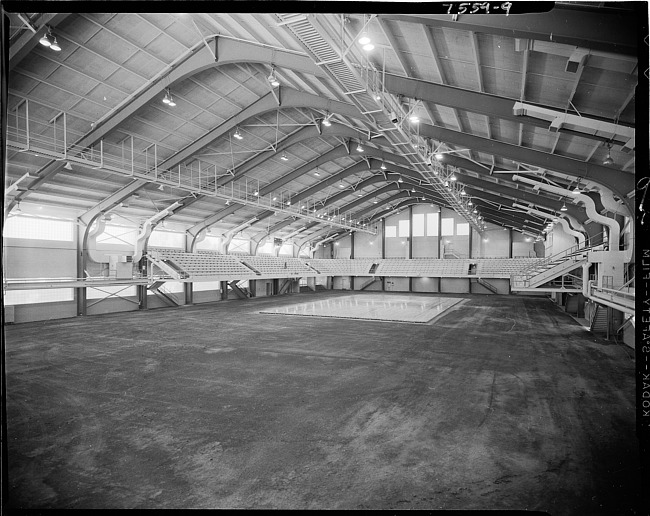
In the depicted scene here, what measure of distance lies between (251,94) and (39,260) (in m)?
14.1

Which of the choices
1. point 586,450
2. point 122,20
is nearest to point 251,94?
point 122,20

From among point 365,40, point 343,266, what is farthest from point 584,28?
point 343,266

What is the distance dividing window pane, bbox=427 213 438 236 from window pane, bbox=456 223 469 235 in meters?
2.32

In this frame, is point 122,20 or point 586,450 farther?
point 122,20

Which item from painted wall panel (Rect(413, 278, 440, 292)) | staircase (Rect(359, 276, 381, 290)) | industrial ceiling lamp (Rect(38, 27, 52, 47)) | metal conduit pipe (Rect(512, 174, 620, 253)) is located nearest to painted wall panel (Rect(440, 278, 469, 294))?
painted wall panel (Rect(413, 278, 440, 292))

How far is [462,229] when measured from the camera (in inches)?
1516

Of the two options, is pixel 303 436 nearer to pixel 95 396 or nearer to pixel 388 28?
pixel 95 396

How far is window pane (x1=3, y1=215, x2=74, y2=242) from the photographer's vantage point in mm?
17469

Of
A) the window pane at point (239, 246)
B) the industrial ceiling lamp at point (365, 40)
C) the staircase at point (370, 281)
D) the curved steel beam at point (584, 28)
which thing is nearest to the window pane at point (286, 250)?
the window pane at point (239, 246)

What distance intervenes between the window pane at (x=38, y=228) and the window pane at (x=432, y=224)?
32922 mm

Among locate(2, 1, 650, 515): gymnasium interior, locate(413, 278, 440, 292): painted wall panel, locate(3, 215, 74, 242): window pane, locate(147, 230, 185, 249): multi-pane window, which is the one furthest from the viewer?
locate(413, 278, 440, 292): painted wall panel

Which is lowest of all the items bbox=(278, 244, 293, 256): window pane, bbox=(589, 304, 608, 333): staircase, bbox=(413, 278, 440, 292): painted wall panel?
bbox=(413, 278, 440, 292): painted wall panel

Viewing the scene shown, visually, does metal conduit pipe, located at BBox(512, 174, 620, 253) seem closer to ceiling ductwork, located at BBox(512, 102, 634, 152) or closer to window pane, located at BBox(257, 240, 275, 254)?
ceiling ductwork, located at BBox(512, 102, 634, 152)

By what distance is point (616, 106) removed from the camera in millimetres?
8438
